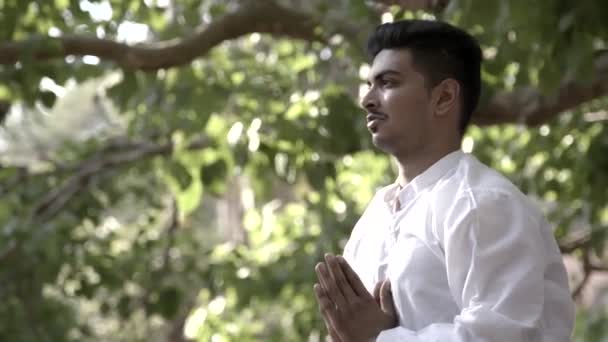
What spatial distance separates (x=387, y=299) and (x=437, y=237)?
145 mm

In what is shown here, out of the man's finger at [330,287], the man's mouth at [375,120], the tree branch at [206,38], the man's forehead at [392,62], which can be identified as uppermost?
the man's forehead at [392,62]

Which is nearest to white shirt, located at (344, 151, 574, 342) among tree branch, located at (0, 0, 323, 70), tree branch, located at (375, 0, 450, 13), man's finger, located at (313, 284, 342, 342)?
man's finger, located at (313, 284, 342, 342)

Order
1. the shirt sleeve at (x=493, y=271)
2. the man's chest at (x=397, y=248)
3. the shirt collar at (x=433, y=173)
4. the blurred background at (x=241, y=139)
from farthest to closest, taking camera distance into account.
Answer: the blurred background at (x=241, y=139)
the shirt collar at (x=433, y=173)
the man's chest at (x=397, y=248)
the shirt sleeve at (x=493, y=271)

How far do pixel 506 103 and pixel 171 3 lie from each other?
73.0 inches

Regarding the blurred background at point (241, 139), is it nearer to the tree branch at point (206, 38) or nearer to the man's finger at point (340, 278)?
the tree branch at point (206, 38)

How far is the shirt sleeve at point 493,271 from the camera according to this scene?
1.89 m

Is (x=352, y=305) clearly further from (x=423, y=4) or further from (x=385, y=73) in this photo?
(x=423, y=4)

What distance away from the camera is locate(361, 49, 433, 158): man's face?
7.02 ft

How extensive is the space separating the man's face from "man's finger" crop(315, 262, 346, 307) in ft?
0.81

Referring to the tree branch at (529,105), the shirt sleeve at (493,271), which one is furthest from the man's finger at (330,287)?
the tree branch at (529,105)

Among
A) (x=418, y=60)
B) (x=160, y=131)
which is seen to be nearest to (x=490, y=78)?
(x=160, y=131)

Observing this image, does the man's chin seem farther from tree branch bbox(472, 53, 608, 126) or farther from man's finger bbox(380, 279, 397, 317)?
tree branch bbox(472, 53, 608, 126)

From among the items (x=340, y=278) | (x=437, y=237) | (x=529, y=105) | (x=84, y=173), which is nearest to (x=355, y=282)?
(x=340, y=278)

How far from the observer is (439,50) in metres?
2.18
